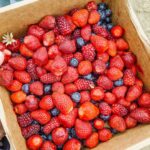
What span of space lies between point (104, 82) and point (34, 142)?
0.40 meters

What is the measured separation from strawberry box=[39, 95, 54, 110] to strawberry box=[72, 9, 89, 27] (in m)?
0.38

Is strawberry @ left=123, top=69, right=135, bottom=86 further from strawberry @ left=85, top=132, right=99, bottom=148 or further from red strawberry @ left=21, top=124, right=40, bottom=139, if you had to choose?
red strawberry @ left=21, top=124, right=40, bottom=139

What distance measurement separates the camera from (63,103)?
63.0 inches

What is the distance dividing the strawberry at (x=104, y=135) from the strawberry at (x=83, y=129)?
5cm

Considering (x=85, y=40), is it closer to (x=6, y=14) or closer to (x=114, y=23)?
(x=114, y=23)

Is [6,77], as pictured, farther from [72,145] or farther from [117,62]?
[117,62]

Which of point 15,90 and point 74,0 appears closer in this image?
point 15,90

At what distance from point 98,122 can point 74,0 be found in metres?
0.59

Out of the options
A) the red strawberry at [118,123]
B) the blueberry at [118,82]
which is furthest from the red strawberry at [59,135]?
the blueberry at [118,82]

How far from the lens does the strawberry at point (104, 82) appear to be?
1.69 metres

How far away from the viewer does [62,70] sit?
1.65 m

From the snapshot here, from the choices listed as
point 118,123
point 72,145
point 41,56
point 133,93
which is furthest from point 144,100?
point 41,56

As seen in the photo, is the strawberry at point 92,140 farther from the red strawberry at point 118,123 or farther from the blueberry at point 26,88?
the blueberry at point 26,88

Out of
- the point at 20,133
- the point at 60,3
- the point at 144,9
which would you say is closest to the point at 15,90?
the point at 20,133
